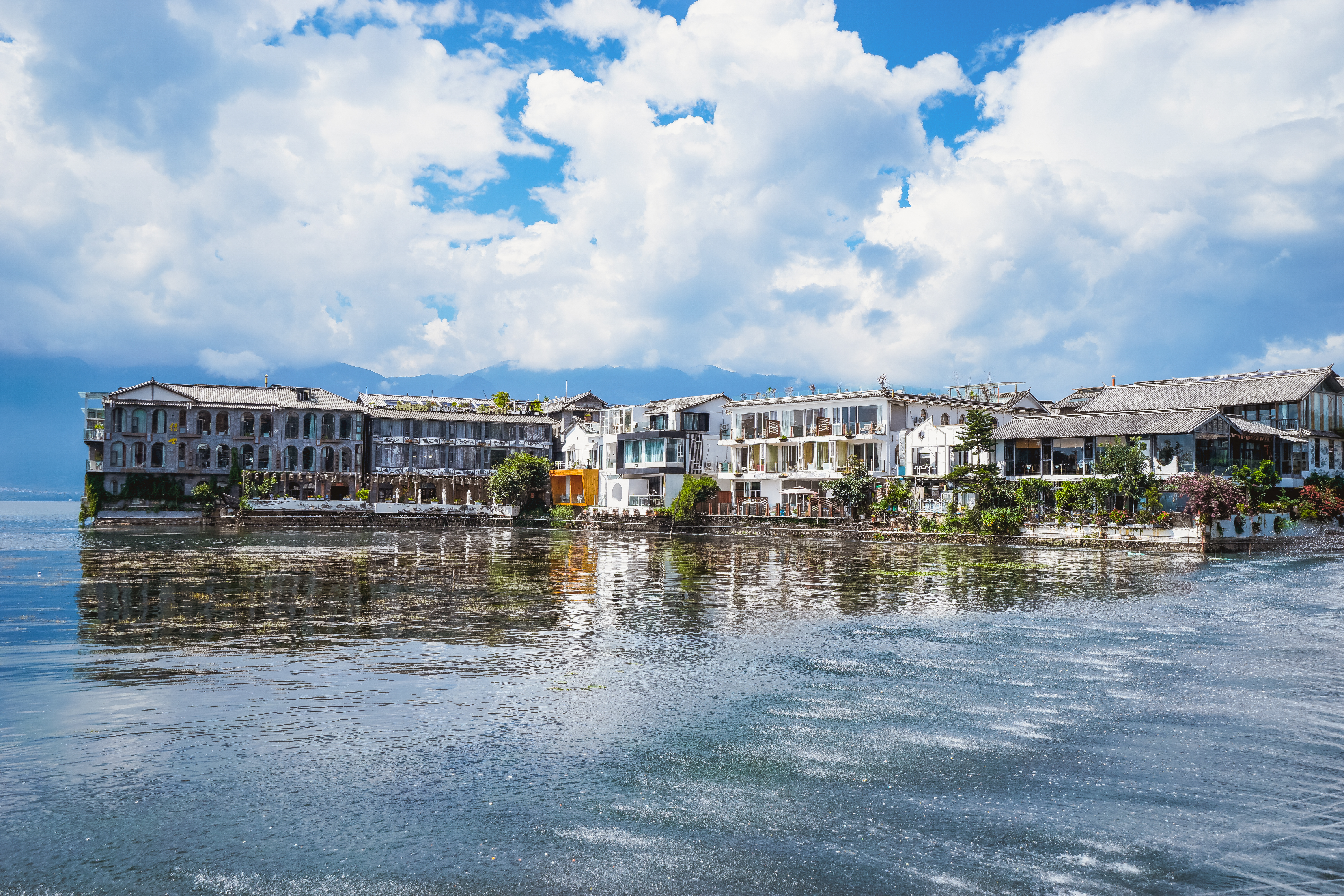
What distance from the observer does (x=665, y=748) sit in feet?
35.8

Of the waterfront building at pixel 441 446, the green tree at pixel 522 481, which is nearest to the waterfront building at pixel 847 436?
the green tree at pixel 522 481

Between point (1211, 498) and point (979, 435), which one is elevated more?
point (979, 435)

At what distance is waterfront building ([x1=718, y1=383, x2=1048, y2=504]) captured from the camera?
60719 mm

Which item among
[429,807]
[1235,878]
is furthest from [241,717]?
[1235,878]

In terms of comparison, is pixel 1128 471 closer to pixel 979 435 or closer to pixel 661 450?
pixel 979 435

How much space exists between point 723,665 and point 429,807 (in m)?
7.45

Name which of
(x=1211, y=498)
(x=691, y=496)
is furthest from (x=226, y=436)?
(x=1211, y=498)

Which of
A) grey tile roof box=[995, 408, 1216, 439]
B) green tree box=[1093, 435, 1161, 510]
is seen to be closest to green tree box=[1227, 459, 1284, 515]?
grey tile roof box=[995, 408, 1216, 439]

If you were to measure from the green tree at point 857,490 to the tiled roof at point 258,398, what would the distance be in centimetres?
4628

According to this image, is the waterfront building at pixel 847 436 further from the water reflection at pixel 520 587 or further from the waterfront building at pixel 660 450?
the water reflection at pixel 520 587

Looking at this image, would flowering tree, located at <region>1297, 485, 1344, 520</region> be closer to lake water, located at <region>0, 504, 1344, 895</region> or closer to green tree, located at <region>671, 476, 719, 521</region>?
lake water, located at <region>0, 504, 1344, 895</region>

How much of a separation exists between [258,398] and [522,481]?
26068 mm

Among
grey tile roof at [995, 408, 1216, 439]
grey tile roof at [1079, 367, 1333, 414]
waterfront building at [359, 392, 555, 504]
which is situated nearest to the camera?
grey tile roof at [995, 408, 1216, 439]

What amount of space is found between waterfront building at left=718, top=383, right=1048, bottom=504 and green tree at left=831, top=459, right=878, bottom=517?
1.10 m
